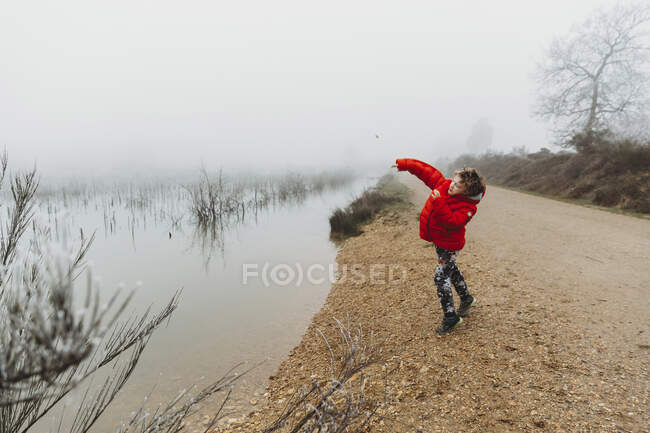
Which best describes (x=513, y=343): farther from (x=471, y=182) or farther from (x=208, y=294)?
(x=208, y=294)

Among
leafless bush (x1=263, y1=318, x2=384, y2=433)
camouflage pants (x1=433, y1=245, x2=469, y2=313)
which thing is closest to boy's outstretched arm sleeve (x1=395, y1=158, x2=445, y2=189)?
camouflage pants (x1=433, y1=245, x2=469, y2=313)

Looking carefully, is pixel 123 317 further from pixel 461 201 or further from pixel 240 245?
pixel 461 201

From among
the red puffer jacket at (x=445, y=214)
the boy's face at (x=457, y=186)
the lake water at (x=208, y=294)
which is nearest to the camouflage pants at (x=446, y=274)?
the red puffer jacket at (x=445, y=214)

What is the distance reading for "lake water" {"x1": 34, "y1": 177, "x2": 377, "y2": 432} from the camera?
11.0 ft

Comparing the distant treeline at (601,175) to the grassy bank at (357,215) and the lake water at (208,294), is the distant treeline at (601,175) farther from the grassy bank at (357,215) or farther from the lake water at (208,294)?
the lake water at (208,294)

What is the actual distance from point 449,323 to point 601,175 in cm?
1269

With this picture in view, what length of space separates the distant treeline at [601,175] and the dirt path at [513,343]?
172 inches

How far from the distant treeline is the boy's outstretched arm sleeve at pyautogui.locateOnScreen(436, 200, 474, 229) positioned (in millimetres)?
8986

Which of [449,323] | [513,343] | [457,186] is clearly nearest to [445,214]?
[457,186]

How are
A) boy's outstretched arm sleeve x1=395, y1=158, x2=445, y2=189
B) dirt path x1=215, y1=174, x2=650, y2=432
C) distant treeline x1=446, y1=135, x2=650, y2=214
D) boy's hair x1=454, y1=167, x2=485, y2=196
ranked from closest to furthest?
dirt path x1=215, y1=174, x2=650, y2=432
boy's hair x1=454, y1=167, x2=485, y2=196
boy's outstretched arm sleeve x1=395, y1=158, x2=445, y2=189
distant treeline x1=446, y1=135, x2=650, y2=214

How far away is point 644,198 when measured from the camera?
27.7 ft

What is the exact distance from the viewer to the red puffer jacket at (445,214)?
2842 millimetres

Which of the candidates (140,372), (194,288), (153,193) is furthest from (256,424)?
(153,193)

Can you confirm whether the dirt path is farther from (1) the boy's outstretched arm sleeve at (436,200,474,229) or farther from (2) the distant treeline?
(2) the distant treeline
